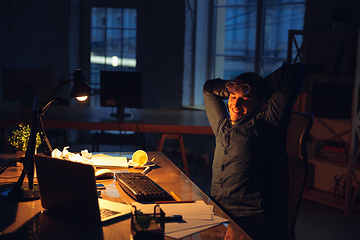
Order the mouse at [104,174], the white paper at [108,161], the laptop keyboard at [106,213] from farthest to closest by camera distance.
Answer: the white paper at [108,161]
the mouse at [104,174]
the laptop keyboard at [106,213]

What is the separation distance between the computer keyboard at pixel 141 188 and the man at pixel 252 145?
37 centimetres

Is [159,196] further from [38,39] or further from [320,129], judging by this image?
[38,39]

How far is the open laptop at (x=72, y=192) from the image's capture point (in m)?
1.41

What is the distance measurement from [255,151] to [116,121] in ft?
6.76

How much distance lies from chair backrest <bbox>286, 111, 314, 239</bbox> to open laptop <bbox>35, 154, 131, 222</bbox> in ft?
2.49

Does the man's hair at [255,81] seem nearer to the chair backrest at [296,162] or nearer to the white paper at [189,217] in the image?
the chair backrest at [296,162]

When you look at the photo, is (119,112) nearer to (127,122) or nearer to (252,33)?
(127,122)

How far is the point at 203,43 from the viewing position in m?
5.53

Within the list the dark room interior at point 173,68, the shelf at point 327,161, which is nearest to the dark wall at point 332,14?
the dark room interior at point 173,68

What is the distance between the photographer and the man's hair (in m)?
2.04

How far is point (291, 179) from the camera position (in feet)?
5.96

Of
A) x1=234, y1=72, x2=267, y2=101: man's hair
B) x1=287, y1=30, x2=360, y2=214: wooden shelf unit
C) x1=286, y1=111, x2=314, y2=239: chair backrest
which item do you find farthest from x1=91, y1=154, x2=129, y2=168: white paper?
x1=287, y1=30, x2=360, y2=214: wooden shelf unit

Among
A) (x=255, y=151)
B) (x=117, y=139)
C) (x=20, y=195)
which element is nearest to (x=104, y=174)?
(x=20, y=195)

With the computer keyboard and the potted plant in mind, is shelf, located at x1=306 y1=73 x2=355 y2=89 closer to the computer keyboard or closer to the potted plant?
the computer keyboard
